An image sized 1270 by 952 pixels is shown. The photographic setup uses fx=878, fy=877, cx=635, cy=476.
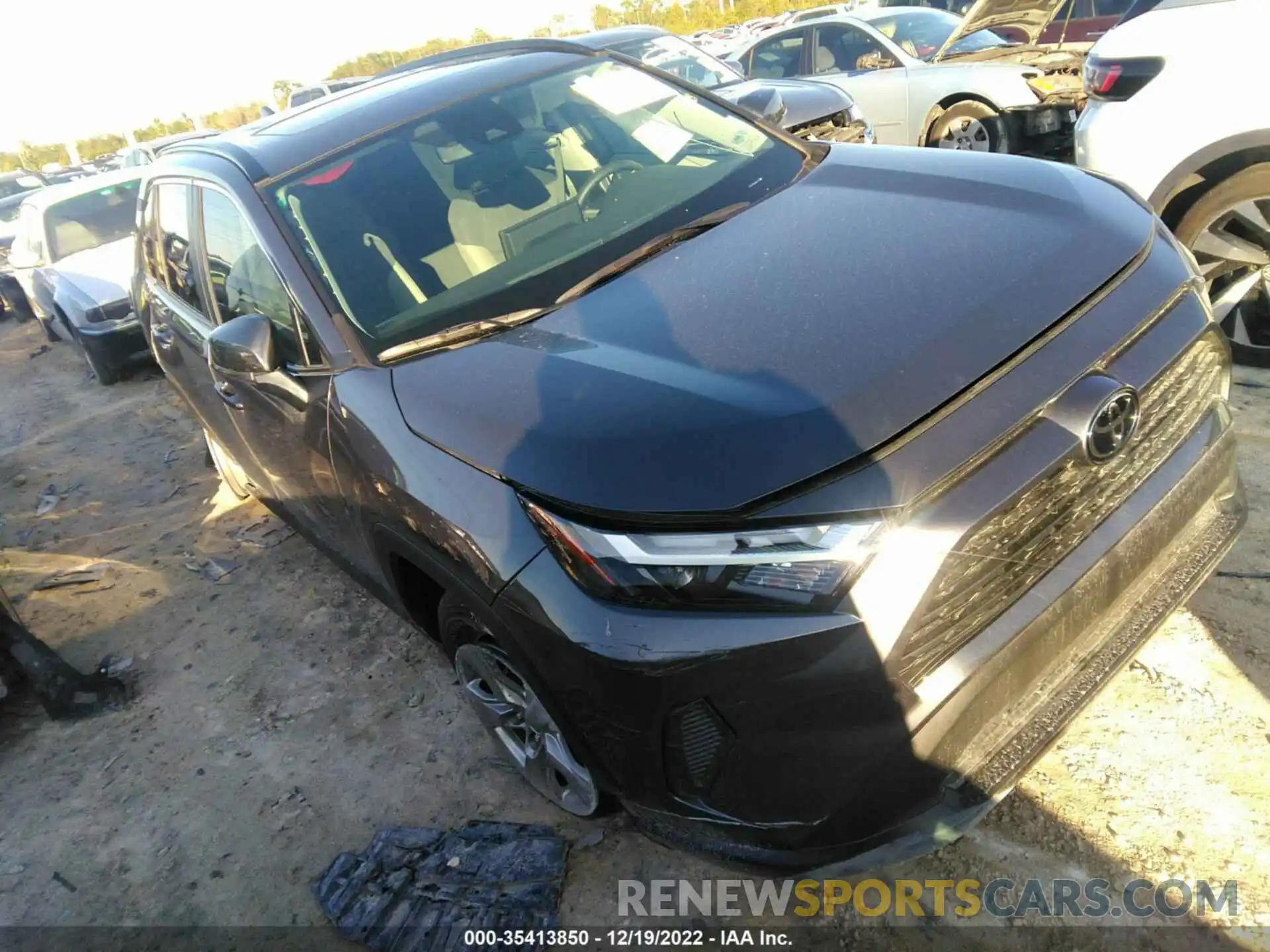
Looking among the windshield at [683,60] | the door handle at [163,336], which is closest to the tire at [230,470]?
the door handle at [163,336]

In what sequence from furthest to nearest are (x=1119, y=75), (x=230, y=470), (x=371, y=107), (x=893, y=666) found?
(x=230, y=470), (x=1119, y=75), (x=371, y=107), (x=893, y=666)

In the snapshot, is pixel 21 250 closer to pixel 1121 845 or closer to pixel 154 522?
pixel 154 522

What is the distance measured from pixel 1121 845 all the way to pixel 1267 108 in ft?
9.33

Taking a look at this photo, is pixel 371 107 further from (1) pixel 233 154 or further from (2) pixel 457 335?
(2) pixel 457 335

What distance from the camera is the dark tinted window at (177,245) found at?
3.59 meters

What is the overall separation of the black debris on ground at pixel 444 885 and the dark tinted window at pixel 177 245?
2281mm

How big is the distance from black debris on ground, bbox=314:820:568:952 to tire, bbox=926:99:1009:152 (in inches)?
268

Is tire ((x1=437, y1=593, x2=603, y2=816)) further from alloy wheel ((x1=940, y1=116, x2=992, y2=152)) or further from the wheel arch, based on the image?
alloy wheel ((x1=940, y1=116, x2=992, y2=152))

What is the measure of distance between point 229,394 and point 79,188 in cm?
738

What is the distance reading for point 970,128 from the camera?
24.1 feet

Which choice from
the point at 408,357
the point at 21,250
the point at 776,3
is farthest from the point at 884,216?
the point at 776,3

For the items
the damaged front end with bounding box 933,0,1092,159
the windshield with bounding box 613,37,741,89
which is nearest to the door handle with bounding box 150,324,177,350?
the windshield with bounding box 613,37,741,89

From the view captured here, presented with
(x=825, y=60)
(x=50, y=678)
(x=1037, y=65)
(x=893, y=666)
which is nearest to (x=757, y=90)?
(x=893, y=666)

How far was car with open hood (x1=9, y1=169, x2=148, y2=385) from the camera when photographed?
7.52 meters
